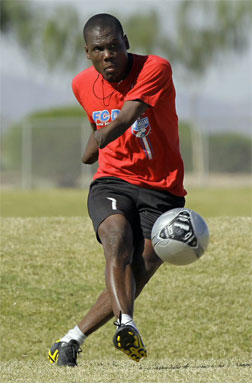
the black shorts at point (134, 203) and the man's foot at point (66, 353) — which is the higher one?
the black shorts at point (134, 203)

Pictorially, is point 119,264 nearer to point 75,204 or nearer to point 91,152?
point 91,152

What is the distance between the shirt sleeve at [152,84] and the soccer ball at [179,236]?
819mm

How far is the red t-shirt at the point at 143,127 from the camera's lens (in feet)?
19.4

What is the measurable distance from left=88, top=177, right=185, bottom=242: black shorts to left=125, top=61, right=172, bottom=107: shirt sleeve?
0.69 m

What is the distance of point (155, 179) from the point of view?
240 inches

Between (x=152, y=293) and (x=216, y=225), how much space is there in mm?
1956

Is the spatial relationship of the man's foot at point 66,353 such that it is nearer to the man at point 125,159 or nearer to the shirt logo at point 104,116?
the man at point 125,159

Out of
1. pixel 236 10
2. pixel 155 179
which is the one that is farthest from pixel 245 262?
pixel 236 10

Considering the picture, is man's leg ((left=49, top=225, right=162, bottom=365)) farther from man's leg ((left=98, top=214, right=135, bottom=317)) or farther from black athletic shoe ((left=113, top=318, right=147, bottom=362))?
black athletic shoe ((left=113, top=318, right=147, bottom=362))

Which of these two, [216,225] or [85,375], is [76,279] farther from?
[85,375]

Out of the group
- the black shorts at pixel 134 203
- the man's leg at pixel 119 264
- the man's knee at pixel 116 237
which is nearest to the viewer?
the man's leg at pixel 119 264

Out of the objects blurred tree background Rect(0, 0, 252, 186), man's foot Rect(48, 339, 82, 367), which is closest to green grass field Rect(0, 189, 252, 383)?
man's foot Rect(48, 339, 82, 367)

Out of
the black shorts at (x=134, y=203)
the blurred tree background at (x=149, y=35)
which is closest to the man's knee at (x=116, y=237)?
the black shorts at (x=134, y=203)

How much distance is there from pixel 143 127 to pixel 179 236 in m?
0.84
